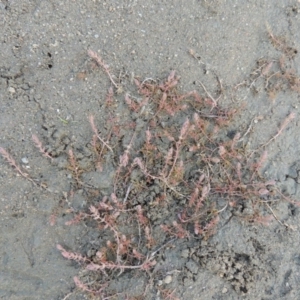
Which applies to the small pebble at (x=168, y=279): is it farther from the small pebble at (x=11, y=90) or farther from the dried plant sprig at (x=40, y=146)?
the small pebble at (x=11, y=90)

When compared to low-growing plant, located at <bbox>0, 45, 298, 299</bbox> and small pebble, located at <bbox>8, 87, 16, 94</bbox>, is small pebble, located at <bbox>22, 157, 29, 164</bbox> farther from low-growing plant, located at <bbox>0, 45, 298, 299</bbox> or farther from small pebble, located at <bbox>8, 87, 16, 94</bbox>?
small pebble, located at <bbox>8, 87, 16, 94</bbox>

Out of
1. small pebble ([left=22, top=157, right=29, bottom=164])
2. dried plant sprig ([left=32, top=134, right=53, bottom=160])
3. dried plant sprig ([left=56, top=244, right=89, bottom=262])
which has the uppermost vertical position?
dried plant sprig ([left=32, top=134, right=53, bottom=160])

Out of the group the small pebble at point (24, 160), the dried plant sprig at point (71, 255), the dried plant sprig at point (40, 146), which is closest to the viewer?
the dried plant sprig at point (71, 255)

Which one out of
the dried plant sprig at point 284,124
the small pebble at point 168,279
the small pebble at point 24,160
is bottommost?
the small pebble at point 168,279

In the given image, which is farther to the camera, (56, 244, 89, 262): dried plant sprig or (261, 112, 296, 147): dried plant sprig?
(261, 112, 296, 147): dried plant sprig

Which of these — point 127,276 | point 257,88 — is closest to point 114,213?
point 127,276

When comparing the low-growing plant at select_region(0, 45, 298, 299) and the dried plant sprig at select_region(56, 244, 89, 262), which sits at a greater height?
the low-growing plant at select_region(0, 45, 298, 299)

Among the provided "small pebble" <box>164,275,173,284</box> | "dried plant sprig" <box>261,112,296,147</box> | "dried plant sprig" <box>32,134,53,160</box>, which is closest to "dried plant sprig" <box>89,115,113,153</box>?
"dried plant sprig" <box>32,134,53,160</box>

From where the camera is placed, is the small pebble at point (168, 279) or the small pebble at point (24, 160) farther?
the small pebble at point (24, 160)

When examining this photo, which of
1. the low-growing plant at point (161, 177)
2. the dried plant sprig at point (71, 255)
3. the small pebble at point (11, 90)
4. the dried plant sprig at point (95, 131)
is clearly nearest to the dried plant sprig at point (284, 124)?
the low-growing plant at point (161, 177)

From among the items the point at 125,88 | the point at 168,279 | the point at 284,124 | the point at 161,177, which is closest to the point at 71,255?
the point at 168,279

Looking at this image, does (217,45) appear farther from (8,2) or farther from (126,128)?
(8,2)
